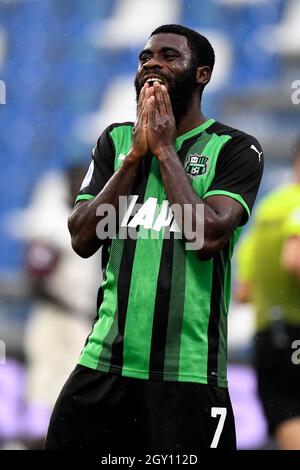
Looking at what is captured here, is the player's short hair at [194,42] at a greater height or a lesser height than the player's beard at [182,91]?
greater

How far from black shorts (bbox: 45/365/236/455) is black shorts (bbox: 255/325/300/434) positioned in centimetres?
223

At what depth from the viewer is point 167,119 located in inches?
140

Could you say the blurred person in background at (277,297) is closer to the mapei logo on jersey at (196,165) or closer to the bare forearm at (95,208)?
the mapei logo on jersey at (196,165)

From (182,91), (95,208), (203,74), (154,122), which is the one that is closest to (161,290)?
(95,208)

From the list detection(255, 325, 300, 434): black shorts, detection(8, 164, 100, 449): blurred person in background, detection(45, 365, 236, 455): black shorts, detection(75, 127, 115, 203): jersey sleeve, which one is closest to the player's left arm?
detection(75, 127, 115, 203): jersey sleeve

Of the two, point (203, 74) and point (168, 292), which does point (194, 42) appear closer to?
point (203, 74)

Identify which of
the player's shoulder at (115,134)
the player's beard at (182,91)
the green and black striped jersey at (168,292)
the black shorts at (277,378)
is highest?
the player's beard at (182,91)

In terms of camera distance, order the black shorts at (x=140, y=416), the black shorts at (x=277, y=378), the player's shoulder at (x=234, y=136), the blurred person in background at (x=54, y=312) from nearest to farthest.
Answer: the black shorts at (x=140, y=416)
the player's shoulder at (x=234, y=136)
the black shorts at (x=277, y=378)
the blurred person in background at (x=54, y=312)

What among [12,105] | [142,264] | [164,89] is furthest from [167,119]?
[12,105]

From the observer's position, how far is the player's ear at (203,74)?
12.1ft

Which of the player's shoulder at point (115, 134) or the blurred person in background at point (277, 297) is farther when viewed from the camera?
the blurred person in background at point (277, 297)

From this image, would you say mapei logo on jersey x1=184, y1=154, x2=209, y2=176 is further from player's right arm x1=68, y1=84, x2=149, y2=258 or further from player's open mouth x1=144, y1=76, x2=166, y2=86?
player's open mouth x1=144, y1=76, x2=166, y2=86

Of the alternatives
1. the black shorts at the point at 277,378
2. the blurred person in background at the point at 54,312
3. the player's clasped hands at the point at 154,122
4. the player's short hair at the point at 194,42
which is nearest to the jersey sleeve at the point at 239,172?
the player's clasped hands at the point at 154,122

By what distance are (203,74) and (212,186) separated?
46cm
